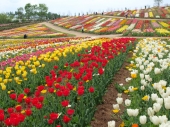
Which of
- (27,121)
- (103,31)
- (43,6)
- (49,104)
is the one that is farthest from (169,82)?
(43,6)

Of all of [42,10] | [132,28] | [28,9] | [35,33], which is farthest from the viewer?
[42,10]

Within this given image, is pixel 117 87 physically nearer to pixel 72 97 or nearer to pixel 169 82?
pixel 169 82

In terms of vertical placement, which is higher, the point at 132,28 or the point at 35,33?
the point at 132,28

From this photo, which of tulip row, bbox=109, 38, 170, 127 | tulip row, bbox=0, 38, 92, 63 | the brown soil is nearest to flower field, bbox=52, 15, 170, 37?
tulip row, bbox=0, 38, 92, 63

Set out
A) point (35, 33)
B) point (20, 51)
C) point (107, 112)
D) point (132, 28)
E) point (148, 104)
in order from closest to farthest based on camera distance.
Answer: point (148, 104), point (107, 112), point (20, 51), point (132, 28), point (35, 33)

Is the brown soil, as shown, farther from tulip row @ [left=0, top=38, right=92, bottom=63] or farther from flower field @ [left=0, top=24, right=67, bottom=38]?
flower field @ [left=0, top=24, right=67, bottom=38]

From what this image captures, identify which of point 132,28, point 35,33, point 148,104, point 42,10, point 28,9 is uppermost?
point 28,9

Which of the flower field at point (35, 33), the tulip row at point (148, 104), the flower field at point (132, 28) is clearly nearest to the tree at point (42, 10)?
the flower field at point (35, 33)

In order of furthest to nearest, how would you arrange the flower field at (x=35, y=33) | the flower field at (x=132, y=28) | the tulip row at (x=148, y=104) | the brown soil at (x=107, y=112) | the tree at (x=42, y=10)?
the tree at (x=42, y=10)
the flower field at (x=35, y=33)
the flower field at (x=132, y=28)
the brown soil at (x=107, y=112)
the tulip row at (x=148, y=104)

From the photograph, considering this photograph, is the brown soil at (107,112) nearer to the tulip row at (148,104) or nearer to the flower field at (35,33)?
the tulip row at (148,104)

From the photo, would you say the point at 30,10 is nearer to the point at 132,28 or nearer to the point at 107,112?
the point at 132,28

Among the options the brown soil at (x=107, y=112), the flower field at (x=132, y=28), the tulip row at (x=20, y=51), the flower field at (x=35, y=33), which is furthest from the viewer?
the flower field at (x=35, y=33)

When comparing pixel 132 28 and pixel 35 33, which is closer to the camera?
pixel 132 28

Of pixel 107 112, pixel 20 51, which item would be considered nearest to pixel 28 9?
pixel 20 51
